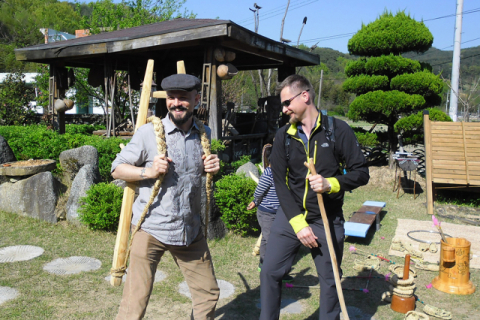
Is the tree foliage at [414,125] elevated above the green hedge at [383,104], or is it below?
below

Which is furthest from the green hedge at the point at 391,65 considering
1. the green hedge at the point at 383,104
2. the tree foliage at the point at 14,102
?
the tree foliage at the point at 14,102

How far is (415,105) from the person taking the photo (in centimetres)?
1017

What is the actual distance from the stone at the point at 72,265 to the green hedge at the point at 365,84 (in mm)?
8507

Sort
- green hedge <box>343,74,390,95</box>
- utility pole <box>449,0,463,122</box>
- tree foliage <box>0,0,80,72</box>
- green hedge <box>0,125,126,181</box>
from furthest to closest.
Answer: tree foliage <box>0,0,80,72</box>, utility pole <box>449,0,463,122</box>, green hedge <box>343,74,390,95</box>, green hedge <box>0,125,126,181</box>

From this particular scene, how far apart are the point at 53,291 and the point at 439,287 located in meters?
4.23

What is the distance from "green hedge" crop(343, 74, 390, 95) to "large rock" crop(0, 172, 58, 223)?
8068 millimetres

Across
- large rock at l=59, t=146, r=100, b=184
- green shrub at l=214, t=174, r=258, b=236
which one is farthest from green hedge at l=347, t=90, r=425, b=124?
large rock at l=59, t=146, r=100, b=184

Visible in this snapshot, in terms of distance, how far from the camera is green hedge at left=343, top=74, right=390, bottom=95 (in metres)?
10.6

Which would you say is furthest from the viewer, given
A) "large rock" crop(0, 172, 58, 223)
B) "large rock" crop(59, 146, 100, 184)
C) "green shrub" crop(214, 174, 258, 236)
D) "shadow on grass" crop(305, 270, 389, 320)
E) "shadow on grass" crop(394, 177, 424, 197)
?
"shadow on grass" crop(394, 177, 424, 197)

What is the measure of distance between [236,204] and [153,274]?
296 cm

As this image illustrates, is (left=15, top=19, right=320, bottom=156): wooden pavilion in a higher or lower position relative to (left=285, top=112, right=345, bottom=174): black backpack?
higher

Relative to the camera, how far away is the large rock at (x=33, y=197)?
6.34 metres

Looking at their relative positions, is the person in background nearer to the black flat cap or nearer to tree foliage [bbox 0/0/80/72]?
the black flat cap

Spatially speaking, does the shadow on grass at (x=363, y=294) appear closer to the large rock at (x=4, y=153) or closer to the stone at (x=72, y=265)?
the stone at (x=72, y=265)
